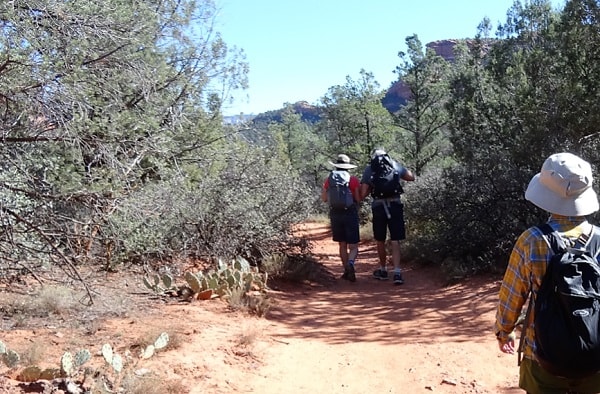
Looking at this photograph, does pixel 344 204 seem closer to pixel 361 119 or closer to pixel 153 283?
pixel 153 283

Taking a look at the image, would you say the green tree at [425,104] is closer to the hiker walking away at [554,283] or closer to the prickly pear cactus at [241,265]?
the prickly pear cactus at [241,265]

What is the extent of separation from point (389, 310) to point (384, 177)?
2212mm

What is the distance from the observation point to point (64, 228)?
587 cm

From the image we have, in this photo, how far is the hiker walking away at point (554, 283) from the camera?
2.45 m

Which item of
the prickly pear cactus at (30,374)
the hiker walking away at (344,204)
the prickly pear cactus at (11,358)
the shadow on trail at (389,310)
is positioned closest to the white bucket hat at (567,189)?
the shadow on trail at (389,310)

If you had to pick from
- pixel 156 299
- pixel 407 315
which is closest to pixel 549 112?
pixel 407 315

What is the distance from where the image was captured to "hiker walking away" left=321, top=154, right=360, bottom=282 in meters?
8.62

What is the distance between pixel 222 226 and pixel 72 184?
3.20 m

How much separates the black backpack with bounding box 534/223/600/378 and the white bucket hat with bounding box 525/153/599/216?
262 millimetres

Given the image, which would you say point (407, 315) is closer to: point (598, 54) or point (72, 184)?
point (72, 184)

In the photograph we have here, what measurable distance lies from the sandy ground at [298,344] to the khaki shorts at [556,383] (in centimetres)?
199

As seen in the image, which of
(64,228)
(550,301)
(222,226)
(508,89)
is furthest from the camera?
(508,89)

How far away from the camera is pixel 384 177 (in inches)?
332

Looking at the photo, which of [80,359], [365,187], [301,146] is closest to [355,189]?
[365,187]
